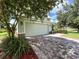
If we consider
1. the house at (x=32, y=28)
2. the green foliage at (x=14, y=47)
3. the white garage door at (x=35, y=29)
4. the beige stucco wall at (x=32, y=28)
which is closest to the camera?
the green foliage at (x=14, y=47)

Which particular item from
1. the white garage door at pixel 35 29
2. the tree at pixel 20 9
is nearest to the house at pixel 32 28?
the white garage door at pixel 35 29

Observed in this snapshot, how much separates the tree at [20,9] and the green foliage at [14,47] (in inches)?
44.7

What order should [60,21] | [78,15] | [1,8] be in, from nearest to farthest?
[1,8] → [78,15] → [60,21]

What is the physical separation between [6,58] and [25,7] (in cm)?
345

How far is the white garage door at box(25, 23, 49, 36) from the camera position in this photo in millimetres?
21891

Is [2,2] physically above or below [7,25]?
above

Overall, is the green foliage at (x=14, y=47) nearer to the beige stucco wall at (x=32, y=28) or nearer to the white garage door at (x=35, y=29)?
the beige stucco wall at (x=32, y=28)

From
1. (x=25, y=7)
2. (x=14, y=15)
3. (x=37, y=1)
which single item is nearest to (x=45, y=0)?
(x=37, y=1)

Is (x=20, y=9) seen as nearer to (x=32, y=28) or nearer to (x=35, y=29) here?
(x=32, y=28)

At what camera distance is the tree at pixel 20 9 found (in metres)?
9.91

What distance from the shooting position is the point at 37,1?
10516 mm

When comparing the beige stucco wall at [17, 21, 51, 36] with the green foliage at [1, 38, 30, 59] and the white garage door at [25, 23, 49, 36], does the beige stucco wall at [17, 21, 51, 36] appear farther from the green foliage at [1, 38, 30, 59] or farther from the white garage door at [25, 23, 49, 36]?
the green foliage at [1, 38, 30, 59]

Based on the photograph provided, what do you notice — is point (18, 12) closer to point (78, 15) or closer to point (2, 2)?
point (2, 2)

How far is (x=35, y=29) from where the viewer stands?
2370cm
